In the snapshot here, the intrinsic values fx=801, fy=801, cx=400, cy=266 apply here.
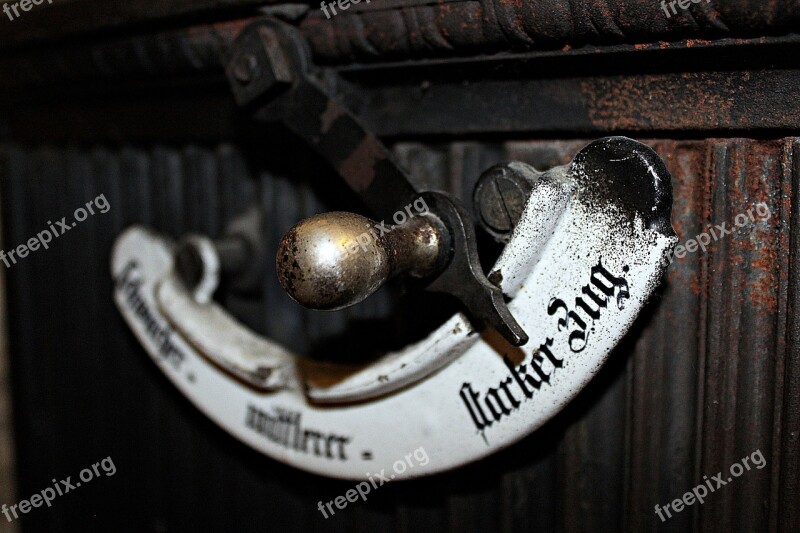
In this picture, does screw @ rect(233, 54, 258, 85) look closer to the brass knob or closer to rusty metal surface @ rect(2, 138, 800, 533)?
rusty metal surface @ rect(2, 138, 800, 533)

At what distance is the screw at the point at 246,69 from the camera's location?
74 centimetres

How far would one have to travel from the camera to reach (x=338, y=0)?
2.38 feet

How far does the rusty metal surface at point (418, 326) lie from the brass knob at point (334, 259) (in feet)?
0.73

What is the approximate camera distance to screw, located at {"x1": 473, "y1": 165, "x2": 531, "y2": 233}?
25.5 inches

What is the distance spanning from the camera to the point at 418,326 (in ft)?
2.57

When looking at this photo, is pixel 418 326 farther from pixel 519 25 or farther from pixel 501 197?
pixel 519 25

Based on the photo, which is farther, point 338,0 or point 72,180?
point 72,180

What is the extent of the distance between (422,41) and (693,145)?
0.24 metres

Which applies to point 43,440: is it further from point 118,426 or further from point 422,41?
point 422,41

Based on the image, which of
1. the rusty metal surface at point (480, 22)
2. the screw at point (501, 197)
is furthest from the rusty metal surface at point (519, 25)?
the screw at point (501, 197)

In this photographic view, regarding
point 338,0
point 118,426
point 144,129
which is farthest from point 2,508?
point 338,0

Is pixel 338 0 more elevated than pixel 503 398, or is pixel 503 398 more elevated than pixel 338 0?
pixel 338 0

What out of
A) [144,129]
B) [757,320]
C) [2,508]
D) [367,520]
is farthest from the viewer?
[2,508]

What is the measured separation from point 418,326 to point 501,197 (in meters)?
0.18
